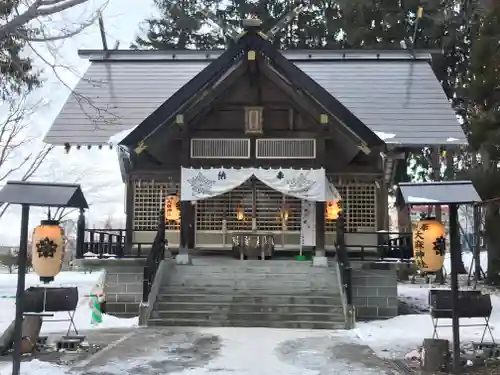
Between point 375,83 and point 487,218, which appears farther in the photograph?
point 375,83

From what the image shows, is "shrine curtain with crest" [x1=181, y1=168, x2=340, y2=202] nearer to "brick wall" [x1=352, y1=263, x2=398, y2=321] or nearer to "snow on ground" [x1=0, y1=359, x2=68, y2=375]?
"brick wall" [x1=352, y1=263, x2=398, y2=321]

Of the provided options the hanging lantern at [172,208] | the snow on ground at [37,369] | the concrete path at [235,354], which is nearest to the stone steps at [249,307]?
the concrete path at [235,354]

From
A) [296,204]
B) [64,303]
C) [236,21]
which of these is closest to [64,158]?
[236,21]

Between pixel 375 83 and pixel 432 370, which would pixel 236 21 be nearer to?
pixel 375 83

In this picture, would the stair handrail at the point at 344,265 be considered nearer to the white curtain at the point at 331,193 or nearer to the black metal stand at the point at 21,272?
the white curtain at the point at 331,193

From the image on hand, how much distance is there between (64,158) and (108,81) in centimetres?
7131

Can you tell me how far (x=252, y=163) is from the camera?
16.7 metres

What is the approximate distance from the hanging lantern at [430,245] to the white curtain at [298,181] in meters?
6.00

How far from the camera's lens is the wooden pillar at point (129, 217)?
1731cm

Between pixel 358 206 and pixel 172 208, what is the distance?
19.4 feet

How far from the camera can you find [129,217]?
17.9m

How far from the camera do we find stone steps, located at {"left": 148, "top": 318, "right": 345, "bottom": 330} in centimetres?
1283

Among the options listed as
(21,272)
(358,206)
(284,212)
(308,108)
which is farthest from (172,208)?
(21,272)

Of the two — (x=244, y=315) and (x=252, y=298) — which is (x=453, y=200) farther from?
(x=252, y=298)
